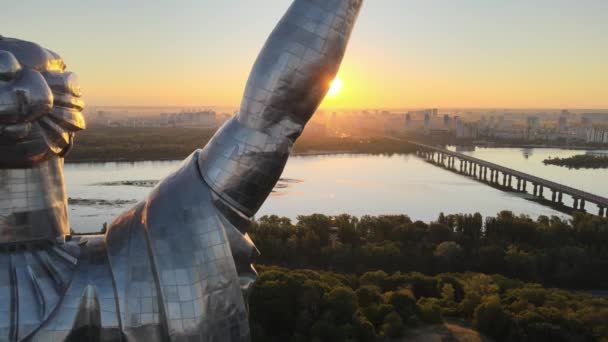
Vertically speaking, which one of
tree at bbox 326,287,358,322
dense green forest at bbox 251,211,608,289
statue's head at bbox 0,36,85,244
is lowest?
dense green forest at bbox 251,211,608,289

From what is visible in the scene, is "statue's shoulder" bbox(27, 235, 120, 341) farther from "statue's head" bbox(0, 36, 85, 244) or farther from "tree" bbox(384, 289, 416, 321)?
"tree" bbox(384, 289, 416, 321)

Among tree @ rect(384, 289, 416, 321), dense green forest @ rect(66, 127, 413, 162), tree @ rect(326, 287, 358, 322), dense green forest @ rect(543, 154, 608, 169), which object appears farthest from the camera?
dense green forest @ rect(543, 154, 608, 169)

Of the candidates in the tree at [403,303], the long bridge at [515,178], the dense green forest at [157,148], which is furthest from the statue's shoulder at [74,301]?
the dense green forest at [157,148]

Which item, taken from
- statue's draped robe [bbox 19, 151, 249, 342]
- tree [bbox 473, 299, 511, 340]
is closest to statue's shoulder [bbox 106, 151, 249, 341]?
statue's draped robe [bbox 19, 151, 249, 342]

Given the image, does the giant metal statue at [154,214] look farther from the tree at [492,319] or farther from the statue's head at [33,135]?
the tree at [492,319]

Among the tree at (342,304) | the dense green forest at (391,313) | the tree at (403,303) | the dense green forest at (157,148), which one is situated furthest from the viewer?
the dense green forest at (157,148)
